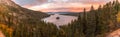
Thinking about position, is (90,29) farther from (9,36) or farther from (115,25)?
(9,36)

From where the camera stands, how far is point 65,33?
7308 inches

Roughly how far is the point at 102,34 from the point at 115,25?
14.4 meters

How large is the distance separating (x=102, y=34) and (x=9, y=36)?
64.9m

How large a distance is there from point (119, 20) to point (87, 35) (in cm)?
2592

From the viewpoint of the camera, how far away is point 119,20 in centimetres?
19925

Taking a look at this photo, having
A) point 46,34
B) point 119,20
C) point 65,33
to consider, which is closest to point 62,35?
point 65,33

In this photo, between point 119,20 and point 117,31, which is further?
point 119,20

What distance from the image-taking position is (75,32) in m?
191

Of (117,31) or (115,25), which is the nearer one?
(117,31)

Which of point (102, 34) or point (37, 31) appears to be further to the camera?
point (37, 31)

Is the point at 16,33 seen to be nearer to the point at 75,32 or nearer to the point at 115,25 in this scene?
the point at 75,32

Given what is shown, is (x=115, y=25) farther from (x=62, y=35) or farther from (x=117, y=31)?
(x=62, y=35)

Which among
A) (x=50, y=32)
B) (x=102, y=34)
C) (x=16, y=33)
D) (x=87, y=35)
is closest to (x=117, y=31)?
(x=102, y=34)

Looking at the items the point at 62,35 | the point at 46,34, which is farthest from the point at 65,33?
the point at 46,34
